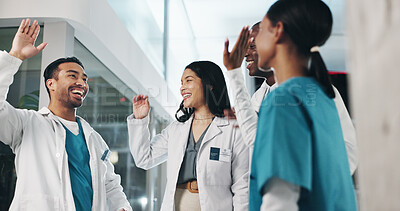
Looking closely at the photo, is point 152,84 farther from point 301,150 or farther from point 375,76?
point 375,76

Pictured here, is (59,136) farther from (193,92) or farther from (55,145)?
(193,92)

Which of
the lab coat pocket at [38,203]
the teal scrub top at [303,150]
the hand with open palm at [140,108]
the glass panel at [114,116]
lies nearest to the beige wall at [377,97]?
the teal scrub top at [303,150]

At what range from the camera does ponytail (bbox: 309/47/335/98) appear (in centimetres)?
97

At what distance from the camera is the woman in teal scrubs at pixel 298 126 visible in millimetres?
789

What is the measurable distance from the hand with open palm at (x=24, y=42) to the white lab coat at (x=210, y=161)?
0.59m

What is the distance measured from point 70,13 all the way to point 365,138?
6.50 ft

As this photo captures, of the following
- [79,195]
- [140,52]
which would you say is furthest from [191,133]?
[140,52]

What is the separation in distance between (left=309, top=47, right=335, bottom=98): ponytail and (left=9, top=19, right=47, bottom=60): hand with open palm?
1183 mm

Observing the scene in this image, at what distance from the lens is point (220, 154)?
71.7 inches

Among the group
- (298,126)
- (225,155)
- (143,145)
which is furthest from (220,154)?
(298,126)

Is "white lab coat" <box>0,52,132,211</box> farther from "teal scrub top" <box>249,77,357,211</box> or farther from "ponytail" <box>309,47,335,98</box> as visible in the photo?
"ponytail" <box>309,47,335,98</box>

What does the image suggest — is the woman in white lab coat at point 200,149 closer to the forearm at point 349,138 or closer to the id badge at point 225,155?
the id badge at point 225,155

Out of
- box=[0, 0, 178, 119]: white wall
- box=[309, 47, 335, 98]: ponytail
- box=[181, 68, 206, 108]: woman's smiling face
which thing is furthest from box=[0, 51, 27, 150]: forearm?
box=[309, 47, 335, 98]: ponytail

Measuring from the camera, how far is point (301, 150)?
31.7 inches
